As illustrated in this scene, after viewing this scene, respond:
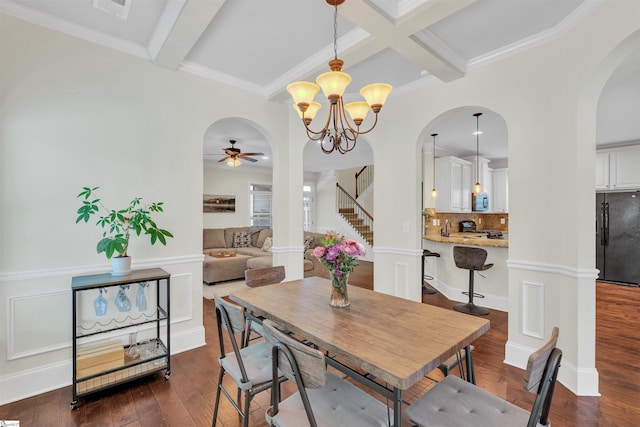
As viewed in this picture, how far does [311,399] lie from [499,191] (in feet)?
24.2

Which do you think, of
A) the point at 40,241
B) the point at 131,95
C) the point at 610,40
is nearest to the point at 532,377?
the point at 610,40

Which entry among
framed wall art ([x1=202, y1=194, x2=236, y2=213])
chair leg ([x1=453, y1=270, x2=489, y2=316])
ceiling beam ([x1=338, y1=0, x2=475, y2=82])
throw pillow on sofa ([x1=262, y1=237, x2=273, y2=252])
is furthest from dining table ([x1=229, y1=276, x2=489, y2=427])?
framed wall art ([x1=202, y1=194, x2=236, y2=213])

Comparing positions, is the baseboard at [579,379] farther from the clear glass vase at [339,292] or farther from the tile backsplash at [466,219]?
the tile backsplash at [466,219]

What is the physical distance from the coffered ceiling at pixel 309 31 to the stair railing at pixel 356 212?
6.09 meters

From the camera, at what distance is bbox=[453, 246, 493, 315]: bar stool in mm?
3803

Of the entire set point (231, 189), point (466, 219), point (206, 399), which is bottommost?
point (206, 399)

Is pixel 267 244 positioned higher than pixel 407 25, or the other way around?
pixel 407 25

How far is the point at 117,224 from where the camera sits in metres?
2.45

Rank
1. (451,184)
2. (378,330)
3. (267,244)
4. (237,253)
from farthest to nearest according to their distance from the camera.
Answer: (267,244), (237,253), (451,184), (378,330)

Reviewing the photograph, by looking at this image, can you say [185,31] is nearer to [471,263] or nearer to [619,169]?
[471,263]

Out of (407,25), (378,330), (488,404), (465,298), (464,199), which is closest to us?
(488,404)

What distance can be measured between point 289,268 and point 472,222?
491 cm

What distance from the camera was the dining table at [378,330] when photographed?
1.23 meters

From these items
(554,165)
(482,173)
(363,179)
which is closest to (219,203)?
(363,179)
